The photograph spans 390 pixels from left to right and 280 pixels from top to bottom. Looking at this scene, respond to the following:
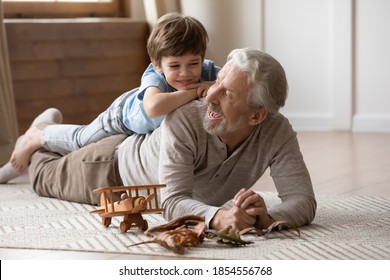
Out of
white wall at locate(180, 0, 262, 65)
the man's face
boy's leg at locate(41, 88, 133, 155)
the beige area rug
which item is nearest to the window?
white wall at locate(180, 0, 262, 65)

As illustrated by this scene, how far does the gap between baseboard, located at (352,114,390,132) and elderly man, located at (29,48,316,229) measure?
2.78 meters

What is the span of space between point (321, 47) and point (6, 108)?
209 centimetres

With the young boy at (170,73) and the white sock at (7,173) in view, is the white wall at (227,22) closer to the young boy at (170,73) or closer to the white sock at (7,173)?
the white sock at (7,173)

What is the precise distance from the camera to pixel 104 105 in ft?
17.2

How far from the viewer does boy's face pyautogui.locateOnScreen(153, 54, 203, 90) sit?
2596mm

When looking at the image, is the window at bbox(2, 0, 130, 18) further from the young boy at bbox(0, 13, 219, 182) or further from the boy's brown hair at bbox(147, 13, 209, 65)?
the boy's brown hair at bbox(147, 13, 209, 65)

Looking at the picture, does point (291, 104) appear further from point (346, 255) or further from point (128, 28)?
point (346, 255)

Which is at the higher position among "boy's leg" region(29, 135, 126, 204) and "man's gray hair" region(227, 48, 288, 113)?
"man's gray hair" region(227, 48, 288, 113)

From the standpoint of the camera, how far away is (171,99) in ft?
8.10

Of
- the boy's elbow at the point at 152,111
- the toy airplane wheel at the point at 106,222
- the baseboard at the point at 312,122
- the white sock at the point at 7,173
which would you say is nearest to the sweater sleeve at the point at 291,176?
the boy's elbow at the point at 152,111

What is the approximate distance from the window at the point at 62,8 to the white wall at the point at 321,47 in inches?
19.4

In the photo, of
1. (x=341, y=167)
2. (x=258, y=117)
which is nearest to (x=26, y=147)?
(x=258, y=117)
